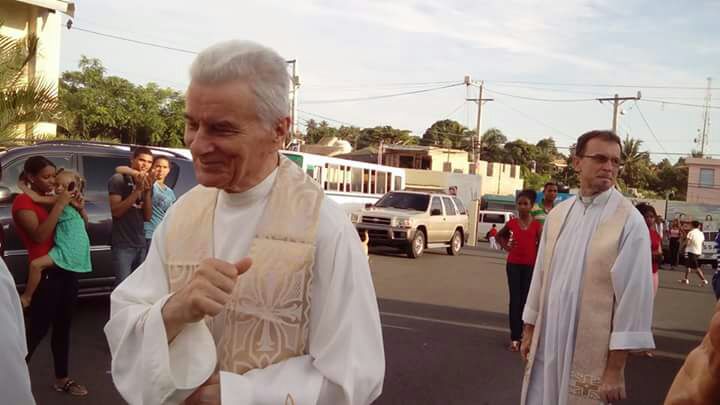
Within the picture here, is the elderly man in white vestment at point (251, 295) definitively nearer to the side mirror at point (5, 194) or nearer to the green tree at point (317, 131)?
the side mirror at point (5, 194)

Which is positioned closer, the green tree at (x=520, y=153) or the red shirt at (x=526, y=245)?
the red shirt at (x=526, y=245)

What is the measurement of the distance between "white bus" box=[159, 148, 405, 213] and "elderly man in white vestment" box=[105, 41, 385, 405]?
18.9m

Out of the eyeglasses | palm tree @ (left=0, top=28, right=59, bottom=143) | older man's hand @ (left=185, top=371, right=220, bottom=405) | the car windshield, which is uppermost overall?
palm tree @ (left=0, top=28, right=59, bottom=143)

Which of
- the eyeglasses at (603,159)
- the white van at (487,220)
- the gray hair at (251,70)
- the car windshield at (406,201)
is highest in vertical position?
the gray hair at (251,70)

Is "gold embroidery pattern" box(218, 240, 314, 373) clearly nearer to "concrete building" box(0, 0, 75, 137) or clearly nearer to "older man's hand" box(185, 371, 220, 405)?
"older man's hand" box(185, 371, 220, 405)

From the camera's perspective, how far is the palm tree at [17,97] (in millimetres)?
10789

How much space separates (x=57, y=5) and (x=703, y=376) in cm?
1774

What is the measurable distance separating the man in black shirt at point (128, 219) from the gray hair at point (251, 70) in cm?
529

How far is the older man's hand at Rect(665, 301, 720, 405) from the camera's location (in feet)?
3.41

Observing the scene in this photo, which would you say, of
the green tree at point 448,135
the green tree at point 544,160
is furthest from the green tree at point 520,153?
the green tree at point 448,135

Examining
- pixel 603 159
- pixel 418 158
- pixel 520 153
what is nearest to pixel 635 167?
pixel 520 153

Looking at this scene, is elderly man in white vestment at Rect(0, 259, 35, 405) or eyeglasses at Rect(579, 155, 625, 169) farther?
eyeglasses at Rect(579, 155, 625, 169)

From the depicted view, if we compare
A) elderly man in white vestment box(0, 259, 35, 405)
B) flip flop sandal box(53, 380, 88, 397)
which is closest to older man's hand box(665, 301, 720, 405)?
elderly man in white vestment box(0, 259, 35, 405)

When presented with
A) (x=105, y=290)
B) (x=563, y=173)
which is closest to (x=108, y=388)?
(x=105, y=290)
